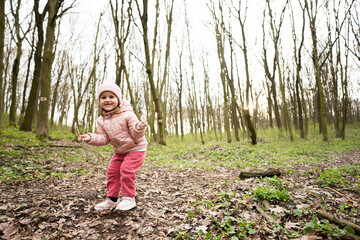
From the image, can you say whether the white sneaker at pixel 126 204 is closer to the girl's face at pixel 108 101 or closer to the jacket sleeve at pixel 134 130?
the jacket sleeve at pixel 134 130

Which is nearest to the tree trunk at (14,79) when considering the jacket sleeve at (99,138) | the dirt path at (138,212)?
the dirt path at (138,212)

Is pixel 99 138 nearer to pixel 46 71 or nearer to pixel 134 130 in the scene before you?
pixel 134 130

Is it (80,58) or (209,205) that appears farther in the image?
(80,58)

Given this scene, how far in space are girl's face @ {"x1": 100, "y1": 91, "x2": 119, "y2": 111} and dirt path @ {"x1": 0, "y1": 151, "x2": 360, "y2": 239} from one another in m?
1.67

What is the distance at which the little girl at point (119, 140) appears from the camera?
3004 millimetres

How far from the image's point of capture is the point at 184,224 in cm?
279

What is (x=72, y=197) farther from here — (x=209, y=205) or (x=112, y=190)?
(x=209, y=205)

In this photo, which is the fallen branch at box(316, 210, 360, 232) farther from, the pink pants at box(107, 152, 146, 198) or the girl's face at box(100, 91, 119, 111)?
the girl's face at box(100, 91, 119, 111)

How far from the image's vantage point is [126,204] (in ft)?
10.00

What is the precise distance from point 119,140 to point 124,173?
20.7 inches

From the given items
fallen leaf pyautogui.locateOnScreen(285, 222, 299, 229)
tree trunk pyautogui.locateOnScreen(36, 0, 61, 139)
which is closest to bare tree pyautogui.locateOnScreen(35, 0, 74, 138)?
tree trunk pyautogui.locateOnScreen(36, 0, 61, 139)

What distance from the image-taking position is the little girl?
3.00m

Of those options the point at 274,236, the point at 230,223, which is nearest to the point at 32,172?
the point at 230,223

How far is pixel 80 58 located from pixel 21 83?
17931mm
